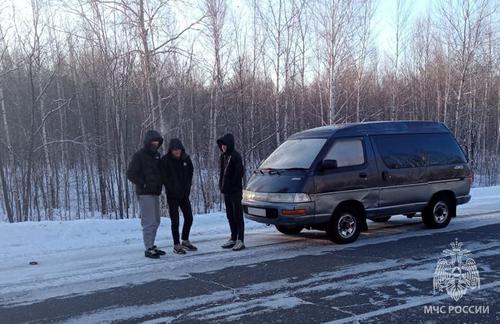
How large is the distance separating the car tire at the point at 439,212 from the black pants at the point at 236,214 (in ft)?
12.4

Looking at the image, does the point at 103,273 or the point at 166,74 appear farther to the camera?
the point at 166,74

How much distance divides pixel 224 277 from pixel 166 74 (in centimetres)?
1582

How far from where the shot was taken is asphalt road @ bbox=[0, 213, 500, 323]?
4625mm

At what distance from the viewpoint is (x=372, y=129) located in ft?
28.7

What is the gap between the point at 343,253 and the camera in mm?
7336

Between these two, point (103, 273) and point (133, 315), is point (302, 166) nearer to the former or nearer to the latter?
point (103, 273)

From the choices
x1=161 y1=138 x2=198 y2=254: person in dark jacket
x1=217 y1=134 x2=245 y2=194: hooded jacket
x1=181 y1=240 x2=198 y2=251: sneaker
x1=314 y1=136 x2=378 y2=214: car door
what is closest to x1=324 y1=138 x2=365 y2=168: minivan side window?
x1=314 y1=136 x2=378 y2=214: car door

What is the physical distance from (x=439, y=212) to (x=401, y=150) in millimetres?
1563

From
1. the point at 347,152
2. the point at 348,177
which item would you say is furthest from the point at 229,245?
the point at 347,152

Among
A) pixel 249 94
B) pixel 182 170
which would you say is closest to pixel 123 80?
pixel 249 94

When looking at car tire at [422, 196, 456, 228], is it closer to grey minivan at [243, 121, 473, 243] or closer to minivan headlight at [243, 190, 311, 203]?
grey minivan at [243, 121, 473, 243]

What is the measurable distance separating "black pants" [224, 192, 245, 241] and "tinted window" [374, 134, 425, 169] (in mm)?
2777

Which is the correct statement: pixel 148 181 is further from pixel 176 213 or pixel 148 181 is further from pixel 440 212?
pixel 440 212

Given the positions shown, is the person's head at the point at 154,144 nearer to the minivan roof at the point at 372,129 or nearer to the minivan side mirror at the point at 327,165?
the minivan side mirror at the point at 327,165
